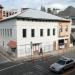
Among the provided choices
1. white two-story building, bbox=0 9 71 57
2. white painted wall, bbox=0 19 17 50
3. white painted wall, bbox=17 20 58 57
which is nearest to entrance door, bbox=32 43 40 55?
white two-story building, bbox=0 9 71 57

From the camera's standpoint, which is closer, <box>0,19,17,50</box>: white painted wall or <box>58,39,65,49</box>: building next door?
<box>0,19,17,50</box>: white painted wall

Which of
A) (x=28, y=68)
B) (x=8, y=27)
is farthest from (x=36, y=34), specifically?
(x=28, y=68)

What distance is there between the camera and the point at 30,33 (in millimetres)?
41875

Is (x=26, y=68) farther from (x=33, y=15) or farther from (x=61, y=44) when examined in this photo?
(x=61, y=44)

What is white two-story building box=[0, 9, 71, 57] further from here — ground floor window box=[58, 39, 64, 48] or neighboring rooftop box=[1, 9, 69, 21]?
ground floor window box=[58, 39, 64, 48]

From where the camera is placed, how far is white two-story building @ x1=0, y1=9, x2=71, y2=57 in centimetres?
3997

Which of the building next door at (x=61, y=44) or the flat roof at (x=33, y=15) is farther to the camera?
the building next door at (x=61, y=44)

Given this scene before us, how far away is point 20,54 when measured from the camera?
39938mm

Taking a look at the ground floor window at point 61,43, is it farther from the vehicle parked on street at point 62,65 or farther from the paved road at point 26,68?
the vehicle parked on street at point 62,65

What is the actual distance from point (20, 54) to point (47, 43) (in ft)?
29.1

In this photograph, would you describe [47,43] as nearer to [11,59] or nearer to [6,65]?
[11,59]

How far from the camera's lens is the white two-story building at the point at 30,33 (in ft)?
131

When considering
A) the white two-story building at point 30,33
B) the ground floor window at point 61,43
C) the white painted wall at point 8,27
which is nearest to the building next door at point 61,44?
the ground floor window at point 61,43

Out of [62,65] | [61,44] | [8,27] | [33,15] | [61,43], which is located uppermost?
[33,15]
